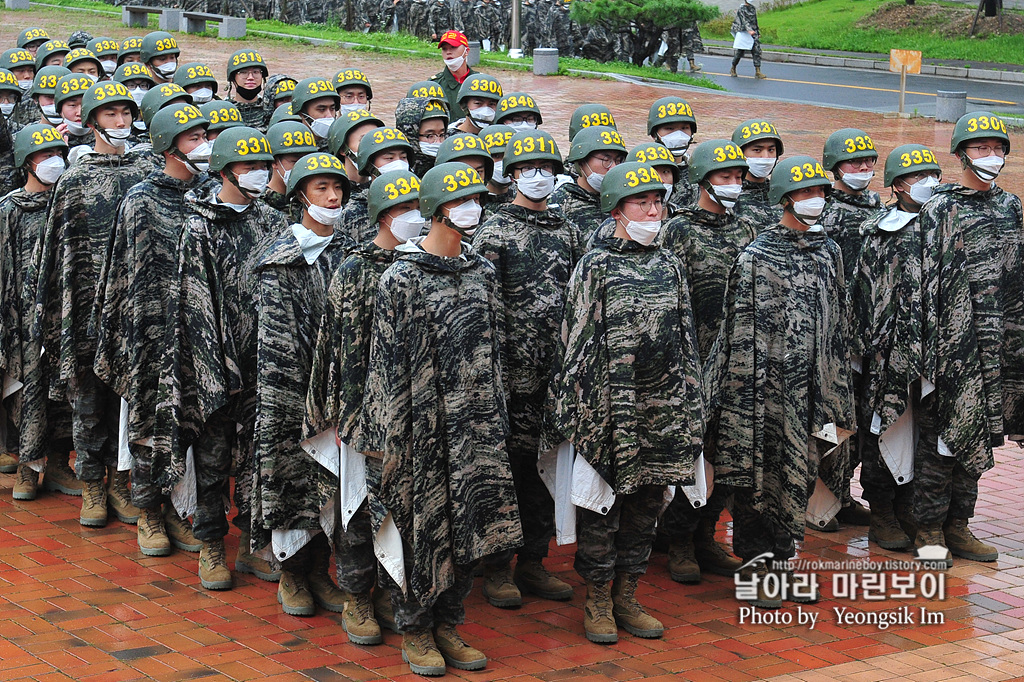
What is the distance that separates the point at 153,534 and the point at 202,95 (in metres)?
4.07

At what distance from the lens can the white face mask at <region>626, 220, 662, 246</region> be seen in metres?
6.84

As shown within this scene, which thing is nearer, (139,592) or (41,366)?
(139,592)

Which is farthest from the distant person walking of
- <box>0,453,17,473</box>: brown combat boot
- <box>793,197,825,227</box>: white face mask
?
<box>793,197,825,227</box>: white face mask

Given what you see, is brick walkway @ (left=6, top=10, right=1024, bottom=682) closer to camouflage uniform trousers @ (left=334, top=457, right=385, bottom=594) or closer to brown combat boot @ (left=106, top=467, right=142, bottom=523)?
brown combat boot @ (left=106, top=467, right=142, bottom=523)

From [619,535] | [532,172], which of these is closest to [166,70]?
[532,172]

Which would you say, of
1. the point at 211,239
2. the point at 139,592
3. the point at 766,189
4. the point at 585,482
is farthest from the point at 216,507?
the point at 766,189

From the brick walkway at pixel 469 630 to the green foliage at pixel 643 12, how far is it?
20182 mm

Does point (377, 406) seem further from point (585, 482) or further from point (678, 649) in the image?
point (678, 649)

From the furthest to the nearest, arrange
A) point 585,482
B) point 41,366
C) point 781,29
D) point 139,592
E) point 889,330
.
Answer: point 781,29 → point 41,366 → point 889,330 → point 139,592 → point 585,482

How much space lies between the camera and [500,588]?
Result: 293 inches

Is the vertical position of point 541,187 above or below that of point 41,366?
above

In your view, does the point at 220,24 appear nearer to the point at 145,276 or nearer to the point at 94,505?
the point at 94,505

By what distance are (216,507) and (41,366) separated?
6.44 ft

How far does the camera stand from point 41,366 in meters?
8.82
